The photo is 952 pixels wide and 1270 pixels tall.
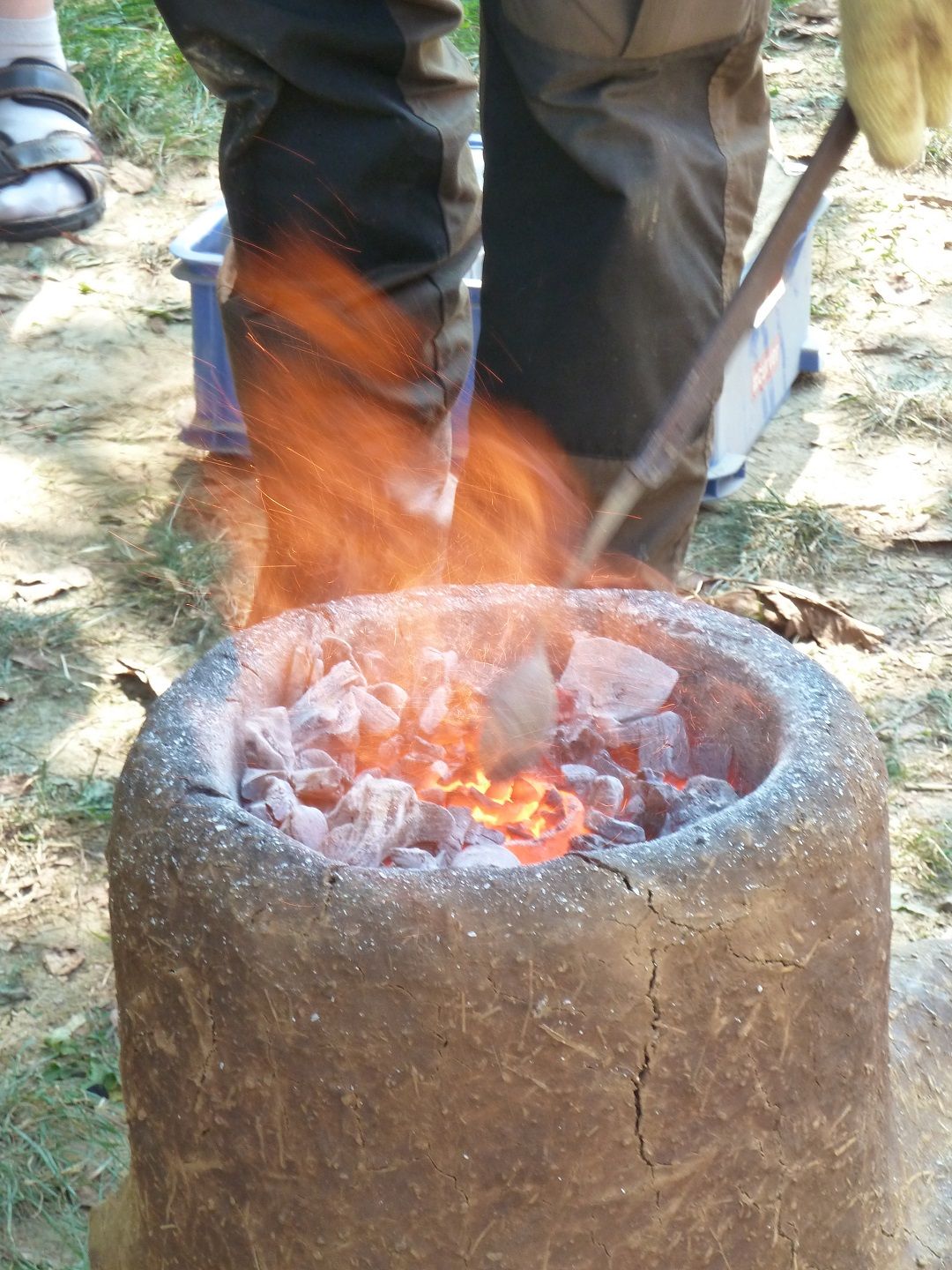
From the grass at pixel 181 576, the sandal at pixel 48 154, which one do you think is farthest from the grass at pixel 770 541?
the sandal at pixel 48 154

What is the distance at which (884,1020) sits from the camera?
5.02 ft

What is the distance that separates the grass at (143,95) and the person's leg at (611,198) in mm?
3076

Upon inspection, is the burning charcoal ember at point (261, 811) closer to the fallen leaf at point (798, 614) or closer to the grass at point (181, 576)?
the grass at point (181, 576)

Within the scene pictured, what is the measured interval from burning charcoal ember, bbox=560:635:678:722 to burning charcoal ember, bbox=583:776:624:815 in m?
0.12

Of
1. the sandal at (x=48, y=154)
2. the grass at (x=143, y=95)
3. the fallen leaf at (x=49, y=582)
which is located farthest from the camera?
the grass at (x=143, y=95)

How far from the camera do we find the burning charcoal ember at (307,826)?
1.49 m

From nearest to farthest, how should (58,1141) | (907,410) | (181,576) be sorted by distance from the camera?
(58,1141)
(181,576)
(907,410)

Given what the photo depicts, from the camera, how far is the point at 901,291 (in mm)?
4613

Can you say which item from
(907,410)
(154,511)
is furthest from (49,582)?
(907,410)

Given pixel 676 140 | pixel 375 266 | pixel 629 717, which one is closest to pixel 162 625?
pixel 375 266

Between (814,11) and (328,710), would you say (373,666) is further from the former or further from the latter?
(814,11)

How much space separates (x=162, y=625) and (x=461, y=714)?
62.3 inches

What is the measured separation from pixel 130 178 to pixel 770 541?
2856 millimetres

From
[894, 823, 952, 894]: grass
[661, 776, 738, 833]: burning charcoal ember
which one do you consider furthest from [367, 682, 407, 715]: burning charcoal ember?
[894, 823, 952, 894]: grass
